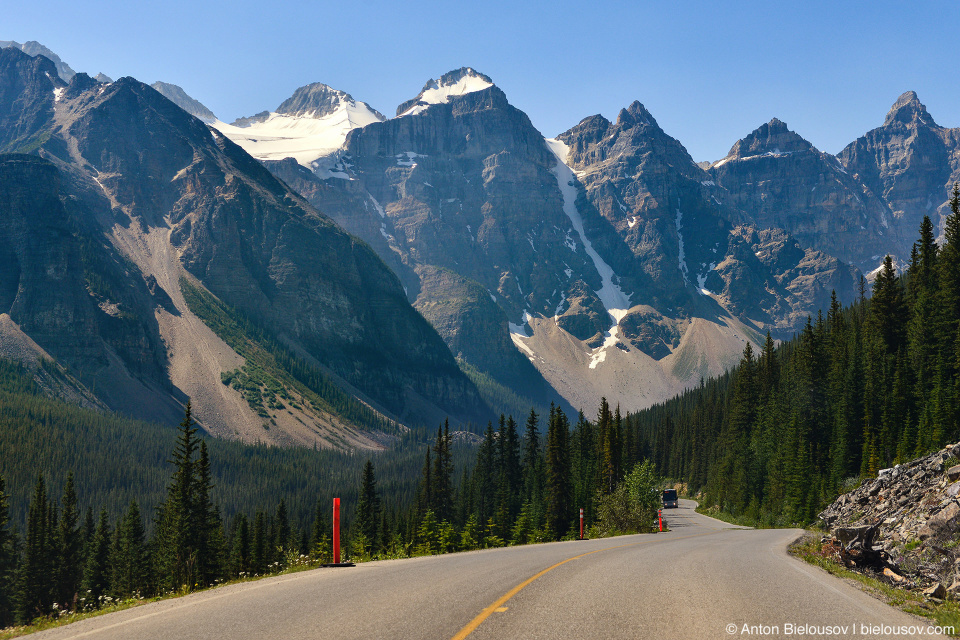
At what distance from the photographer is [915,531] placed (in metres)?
19.3

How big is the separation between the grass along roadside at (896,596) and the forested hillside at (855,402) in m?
29.8

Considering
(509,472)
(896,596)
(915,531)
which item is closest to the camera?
(896,596)

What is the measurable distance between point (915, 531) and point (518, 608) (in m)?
14.0

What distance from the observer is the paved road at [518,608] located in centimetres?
982

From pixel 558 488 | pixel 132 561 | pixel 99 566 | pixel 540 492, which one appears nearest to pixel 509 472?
pixel 540 492

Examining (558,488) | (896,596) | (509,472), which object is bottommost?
(509,472)

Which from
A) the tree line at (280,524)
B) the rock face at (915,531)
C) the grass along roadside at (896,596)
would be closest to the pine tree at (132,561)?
the tree line at (280,524)

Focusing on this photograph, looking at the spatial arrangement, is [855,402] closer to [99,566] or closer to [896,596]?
[896,596]

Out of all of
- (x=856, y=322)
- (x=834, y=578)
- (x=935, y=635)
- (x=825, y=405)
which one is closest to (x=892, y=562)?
(x=834, y=578)

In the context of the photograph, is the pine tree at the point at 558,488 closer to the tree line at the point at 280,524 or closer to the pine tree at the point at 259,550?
the tree line at the point at 280,524

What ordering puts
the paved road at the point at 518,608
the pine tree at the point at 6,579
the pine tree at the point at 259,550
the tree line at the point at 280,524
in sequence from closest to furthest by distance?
the paved road at the point at 518,608, the tree line at the point at 280,524, the pine tree at the point at 6,579, the pine tree at the point at 259,550

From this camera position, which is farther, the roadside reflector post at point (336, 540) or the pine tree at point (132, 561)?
the pine tree at point (132, 561)

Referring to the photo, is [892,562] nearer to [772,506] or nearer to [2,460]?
[772,506]

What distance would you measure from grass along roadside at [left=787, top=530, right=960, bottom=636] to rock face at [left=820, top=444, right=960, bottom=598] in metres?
0.38
